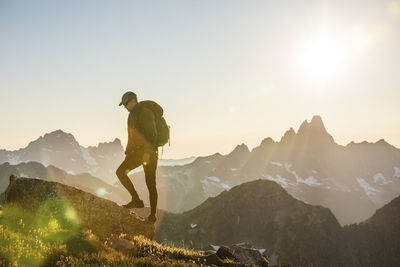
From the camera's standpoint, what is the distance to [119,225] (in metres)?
8.95

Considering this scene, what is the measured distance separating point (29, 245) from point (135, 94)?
4.95 metres

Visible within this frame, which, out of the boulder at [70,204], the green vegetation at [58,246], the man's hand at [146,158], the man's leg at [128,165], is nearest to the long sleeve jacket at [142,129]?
the man's hand at [146,158]

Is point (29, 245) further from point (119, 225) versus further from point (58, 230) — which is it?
point (119, 225)

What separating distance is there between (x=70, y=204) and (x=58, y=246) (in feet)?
8.22

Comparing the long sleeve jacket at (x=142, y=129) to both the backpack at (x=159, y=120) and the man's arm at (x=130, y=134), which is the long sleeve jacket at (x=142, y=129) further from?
the backpack at (x=159, y=120)

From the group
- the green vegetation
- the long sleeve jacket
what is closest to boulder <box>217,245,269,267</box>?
the green vegetation

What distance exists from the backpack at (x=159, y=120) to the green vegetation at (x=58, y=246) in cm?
285

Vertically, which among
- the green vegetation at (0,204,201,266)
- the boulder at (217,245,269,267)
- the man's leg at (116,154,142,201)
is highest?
the man's leg at (116,154,142,201)

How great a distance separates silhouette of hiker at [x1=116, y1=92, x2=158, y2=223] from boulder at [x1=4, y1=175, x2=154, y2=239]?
0.98 metres

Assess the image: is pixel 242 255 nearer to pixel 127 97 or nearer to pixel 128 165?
pixel 128 165

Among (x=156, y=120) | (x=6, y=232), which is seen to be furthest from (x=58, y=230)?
(x=156, y=120)

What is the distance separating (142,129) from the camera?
28.1 ft

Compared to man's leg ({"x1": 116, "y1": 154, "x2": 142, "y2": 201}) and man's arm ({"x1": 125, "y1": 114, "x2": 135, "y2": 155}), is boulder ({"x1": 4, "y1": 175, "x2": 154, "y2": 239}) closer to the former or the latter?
man's leg ({"x1": 116, "y1": 154, "x2": 142, "y2": 201})

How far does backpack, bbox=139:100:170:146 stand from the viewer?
29.2 feet
